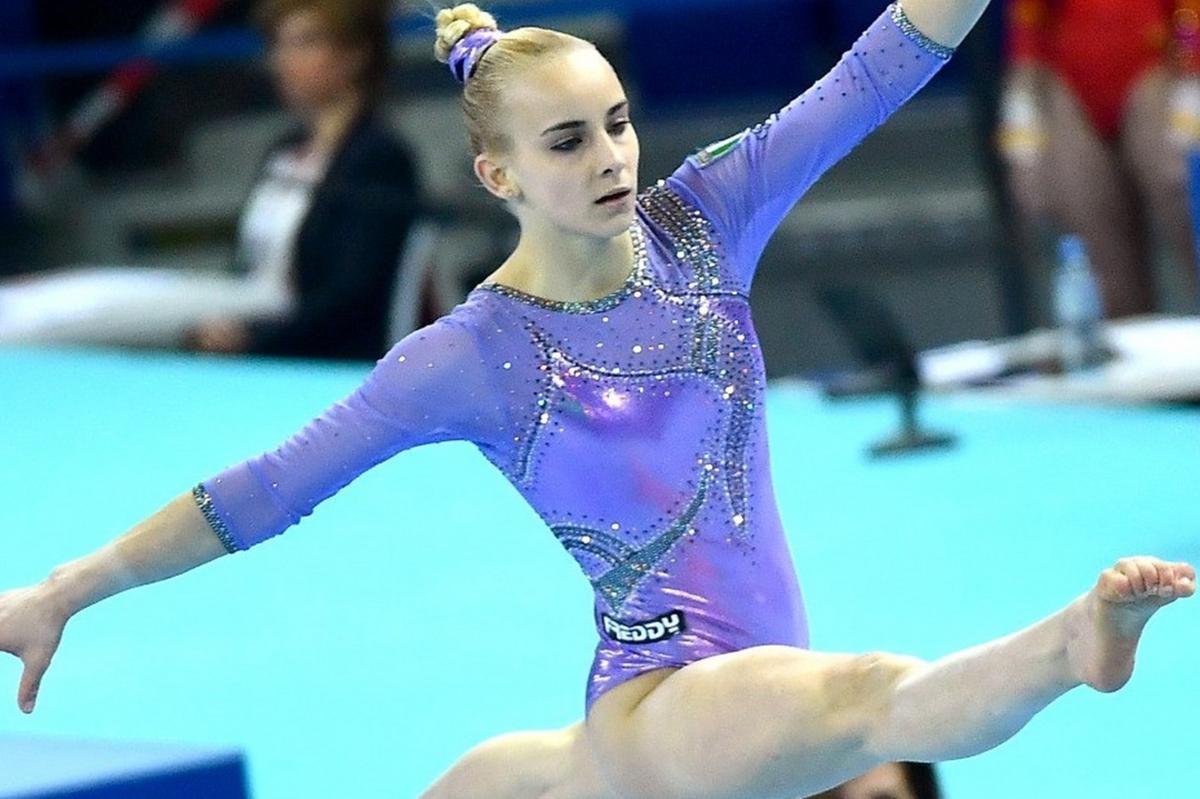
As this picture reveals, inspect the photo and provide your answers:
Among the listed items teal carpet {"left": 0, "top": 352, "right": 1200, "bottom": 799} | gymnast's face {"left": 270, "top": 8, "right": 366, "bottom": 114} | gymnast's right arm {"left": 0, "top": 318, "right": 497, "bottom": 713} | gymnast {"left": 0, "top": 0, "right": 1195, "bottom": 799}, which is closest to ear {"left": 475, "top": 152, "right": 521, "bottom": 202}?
gymnast {"left": 0, "top": 0, "right": 1195, "bottom": 799}

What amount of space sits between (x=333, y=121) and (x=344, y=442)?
3.94 metres

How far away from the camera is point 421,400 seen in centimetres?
281

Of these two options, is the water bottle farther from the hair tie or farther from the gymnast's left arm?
the hair tie

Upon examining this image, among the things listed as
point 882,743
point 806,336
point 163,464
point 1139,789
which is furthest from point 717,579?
point 806,336

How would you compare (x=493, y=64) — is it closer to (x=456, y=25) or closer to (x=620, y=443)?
(x=456, y=25)

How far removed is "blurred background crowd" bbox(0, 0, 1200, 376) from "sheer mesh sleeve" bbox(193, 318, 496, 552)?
0.57m

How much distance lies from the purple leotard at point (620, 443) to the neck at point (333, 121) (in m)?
3.69

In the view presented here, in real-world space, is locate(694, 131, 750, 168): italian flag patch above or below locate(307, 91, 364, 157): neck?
below

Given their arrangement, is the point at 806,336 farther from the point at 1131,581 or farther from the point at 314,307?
the point at 1131,581

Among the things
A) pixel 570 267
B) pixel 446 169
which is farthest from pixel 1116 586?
pixel 446 169

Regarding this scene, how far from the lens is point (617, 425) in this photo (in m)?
2.84

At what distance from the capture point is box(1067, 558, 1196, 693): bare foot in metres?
2.28

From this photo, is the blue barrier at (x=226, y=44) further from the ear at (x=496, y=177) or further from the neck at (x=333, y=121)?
the ear at (x=496, y=177)

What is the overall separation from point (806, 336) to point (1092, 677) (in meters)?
6.10
